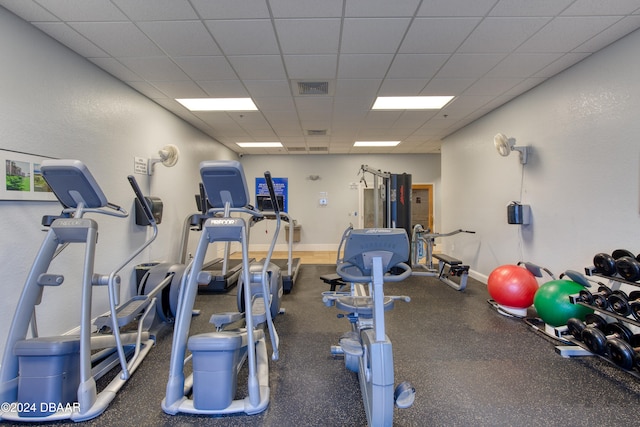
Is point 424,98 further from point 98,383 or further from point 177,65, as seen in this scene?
point 98,383

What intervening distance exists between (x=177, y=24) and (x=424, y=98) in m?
3.13

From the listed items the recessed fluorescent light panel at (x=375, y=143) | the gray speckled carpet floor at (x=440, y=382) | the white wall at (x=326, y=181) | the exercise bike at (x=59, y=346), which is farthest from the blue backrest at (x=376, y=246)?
the white wall at (x=326, y=181)

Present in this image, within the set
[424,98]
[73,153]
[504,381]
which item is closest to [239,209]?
[73,153]

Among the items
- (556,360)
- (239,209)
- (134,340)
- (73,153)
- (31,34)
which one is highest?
(31,34)

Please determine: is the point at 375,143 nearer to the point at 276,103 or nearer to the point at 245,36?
the point at 276,103

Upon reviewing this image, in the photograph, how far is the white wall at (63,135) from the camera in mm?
2092

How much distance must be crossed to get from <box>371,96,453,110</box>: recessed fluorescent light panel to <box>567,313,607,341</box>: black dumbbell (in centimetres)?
297

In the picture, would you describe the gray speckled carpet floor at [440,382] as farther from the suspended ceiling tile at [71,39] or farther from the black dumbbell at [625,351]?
the suspended ceiling tile at [71,39]

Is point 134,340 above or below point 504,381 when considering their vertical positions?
above

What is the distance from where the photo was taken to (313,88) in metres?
3.52

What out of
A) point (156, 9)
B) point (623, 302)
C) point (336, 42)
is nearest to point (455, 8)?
point (336, 42)

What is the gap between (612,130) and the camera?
8.34 feet

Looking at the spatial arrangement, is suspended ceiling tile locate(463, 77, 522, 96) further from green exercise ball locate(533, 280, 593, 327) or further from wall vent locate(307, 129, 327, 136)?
wall vent locate(307, 129, 327, 136)

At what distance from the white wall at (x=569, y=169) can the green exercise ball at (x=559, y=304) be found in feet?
1.44
